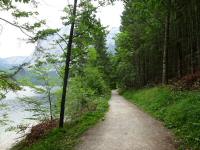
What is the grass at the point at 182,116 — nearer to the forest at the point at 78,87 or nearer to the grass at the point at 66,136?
the forest at the point at 78,87

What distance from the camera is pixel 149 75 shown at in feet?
140

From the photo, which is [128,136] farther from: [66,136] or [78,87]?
[78,87]

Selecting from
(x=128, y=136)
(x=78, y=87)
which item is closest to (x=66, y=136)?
(x=128, y=136)

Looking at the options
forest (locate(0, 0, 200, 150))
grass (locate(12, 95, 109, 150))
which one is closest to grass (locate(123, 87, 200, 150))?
forest (locate(0, 0, 200, 150))

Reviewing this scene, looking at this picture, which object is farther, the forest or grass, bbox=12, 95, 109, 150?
grass, bbox=12, 95, 109, 150

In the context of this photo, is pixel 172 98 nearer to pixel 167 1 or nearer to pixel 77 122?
pixel 77 122

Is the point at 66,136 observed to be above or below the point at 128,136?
below

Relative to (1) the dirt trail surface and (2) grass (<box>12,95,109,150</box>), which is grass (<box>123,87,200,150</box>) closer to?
(1) the dirt trail surface

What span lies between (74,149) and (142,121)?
5605 millimetres

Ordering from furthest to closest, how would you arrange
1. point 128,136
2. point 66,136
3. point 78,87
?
point 78,87
point 66,136
point 128,136

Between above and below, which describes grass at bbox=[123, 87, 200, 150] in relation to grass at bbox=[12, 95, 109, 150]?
above

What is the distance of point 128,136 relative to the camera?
1230 centimetres

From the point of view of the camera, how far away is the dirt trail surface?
427 inches

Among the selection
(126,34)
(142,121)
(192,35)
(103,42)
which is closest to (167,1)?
(192,35)
